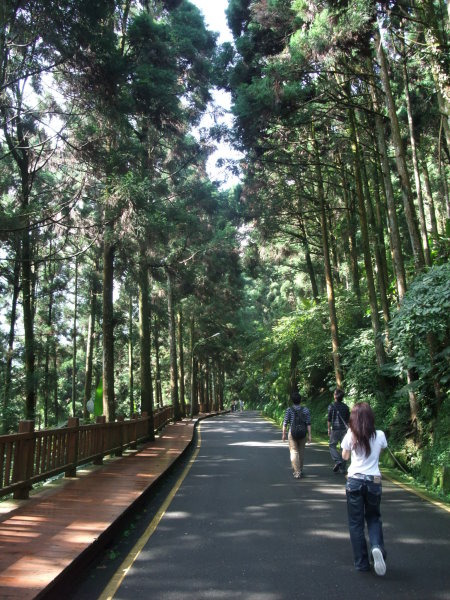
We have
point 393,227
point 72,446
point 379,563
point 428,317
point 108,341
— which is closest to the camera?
point 379,563

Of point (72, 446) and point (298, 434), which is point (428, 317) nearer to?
point (298, 434)

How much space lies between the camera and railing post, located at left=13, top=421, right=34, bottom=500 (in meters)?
7.26

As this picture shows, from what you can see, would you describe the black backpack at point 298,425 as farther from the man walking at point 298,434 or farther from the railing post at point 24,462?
the railing post at point 24,462

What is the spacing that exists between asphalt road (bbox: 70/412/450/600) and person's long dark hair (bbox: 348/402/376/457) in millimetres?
1127

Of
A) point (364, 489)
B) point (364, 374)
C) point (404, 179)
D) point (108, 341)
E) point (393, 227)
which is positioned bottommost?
point (364, 489)

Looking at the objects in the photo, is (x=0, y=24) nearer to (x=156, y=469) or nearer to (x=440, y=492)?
(x=156, y=469)

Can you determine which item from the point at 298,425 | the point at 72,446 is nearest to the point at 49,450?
the point at 72,446

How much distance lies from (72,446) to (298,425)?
14.6 ft

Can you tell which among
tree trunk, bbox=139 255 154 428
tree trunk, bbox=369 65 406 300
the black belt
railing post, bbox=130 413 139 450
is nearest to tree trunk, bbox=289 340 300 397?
tree trunk, bbox=139 255 154 428

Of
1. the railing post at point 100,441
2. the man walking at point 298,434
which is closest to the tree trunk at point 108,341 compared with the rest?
the railing post at point 100,441

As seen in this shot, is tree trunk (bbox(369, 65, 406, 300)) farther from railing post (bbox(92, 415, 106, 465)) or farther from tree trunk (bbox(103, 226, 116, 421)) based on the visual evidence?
tree trunk (bbox(103, 226, 116, 421))

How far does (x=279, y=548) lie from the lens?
5438 millimetres

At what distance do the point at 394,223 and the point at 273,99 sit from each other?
Result: 4314 mm

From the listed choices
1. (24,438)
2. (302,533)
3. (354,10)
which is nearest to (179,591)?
(302,533)
